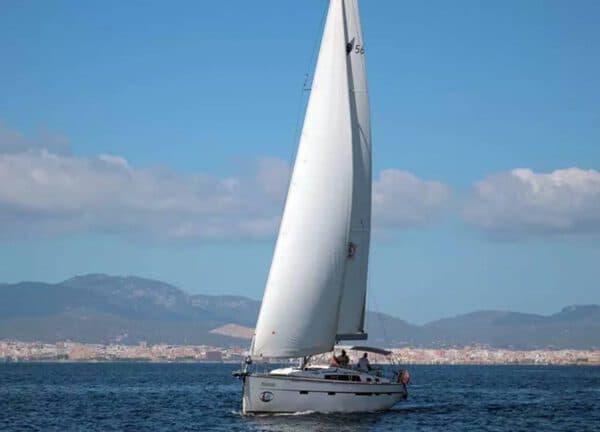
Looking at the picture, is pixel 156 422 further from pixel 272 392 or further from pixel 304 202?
pixel 304 202

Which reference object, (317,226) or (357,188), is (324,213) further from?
(357,188)

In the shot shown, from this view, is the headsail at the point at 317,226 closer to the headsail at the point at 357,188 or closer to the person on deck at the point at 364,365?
the headsail at the point at 357,188

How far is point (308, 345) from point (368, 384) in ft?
11.9

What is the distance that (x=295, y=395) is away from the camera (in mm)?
52969

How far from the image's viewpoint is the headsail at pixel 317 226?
54.7 metres

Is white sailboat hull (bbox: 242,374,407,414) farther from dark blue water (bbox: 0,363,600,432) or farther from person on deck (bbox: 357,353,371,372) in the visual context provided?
person on deck (bbox: 357,353,371,372)

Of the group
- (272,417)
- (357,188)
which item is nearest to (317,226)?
(357,188)

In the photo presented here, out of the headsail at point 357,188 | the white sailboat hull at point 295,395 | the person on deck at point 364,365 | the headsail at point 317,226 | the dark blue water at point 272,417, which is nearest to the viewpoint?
the white sailboat hull at point 295,395

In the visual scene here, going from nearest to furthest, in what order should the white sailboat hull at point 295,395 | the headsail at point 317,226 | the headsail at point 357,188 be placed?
1. the white sailboat hull at point 295,395
2. the headsail at point 317,226
3. the headsail at point 357,188

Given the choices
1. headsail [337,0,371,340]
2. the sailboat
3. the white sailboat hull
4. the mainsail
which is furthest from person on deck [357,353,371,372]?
the white sailboat hull

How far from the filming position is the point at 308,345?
55000 mm

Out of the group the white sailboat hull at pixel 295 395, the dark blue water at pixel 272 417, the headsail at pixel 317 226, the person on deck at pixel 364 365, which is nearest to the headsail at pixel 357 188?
the headsail at pixel 317 226

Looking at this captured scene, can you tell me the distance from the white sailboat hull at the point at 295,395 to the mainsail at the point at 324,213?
1.88 meters

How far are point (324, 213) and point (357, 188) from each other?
2772 mm
